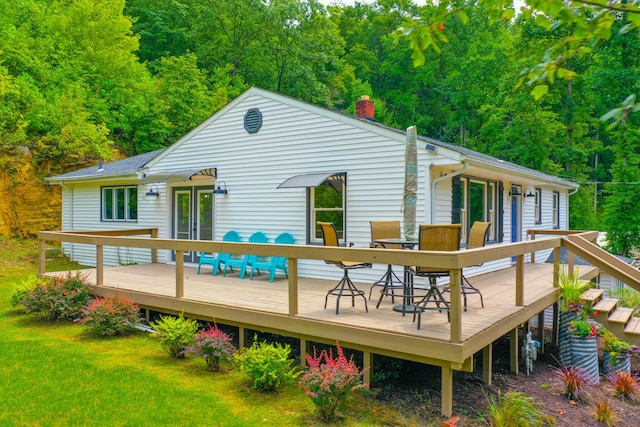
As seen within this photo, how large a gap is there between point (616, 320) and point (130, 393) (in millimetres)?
6141

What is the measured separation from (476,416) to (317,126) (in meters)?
5.79

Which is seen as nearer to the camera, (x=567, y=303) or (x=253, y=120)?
(x=567, y=303)

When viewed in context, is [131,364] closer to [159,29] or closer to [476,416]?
[476,416]

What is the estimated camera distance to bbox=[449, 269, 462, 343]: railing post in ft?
12.7

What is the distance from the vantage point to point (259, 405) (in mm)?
4176

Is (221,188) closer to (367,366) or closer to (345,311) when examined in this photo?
(345,311)

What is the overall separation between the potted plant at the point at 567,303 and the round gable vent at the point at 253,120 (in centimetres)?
620

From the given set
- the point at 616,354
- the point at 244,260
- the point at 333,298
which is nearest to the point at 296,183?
the point at 244,260

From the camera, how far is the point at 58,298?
696 cm

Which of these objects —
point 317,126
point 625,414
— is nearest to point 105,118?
point 317,126

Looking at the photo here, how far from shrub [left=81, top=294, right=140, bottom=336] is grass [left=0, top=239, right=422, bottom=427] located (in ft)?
0.66

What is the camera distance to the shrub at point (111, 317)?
6.06m

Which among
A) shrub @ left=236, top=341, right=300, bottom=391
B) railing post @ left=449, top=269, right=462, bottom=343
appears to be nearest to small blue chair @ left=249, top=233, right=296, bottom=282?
shrub @ left=236, top=341, right=300, bottom=391

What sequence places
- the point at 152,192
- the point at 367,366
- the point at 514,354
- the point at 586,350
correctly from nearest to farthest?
the point at 367,366
the point at 514,354
the point at 586,350
the point at 152,192
